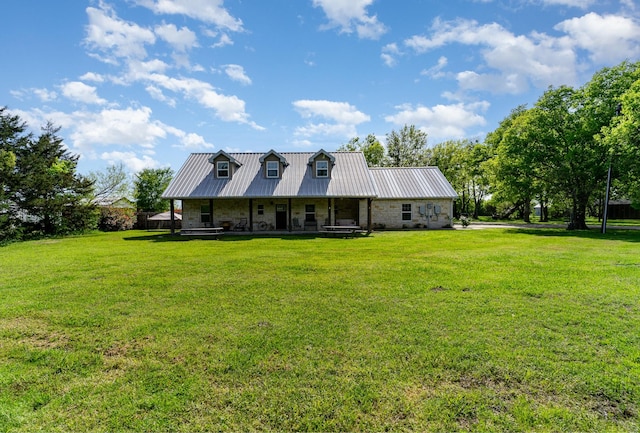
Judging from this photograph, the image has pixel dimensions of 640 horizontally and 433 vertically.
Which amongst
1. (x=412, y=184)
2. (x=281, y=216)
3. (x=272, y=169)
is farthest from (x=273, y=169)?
(x=412, y=184)

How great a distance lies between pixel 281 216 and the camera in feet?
74.1

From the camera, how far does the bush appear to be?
1093 inches

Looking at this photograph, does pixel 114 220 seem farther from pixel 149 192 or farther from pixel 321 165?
Answer: pixel 321 165

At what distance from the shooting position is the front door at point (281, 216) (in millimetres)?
22484

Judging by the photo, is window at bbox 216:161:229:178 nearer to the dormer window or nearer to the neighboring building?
the dormer window

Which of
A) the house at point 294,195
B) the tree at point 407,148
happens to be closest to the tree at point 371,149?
the tree at point 407,148

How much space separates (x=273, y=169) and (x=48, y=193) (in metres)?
16.5

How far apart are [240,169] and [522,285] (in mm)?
20240

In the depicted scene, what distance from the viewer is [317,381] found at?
3.46 metres

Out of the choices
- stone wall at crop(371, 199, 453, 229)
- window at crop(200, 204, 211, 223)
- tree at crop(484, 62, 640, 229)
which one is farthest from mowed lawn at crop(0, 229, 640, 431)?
tree at crop(484, 62, 640, 229)

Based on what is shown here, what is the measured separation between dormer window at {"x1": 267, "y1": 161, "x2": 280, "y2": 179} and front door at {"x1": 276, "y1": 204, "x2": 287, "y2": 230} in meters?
2.22

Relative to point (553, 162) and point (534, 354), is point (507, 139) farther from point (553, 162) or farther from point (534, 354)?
point (534, 354)

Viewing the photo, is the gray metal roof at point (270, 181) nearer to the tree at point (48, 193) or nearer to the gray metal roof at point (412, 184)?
the gray metal roof at point (412, 184)

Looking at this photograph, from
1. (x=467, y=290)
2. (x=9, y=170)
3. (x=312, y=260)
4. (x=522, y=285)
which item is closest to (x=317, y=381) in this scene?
(x=467, y=290)
